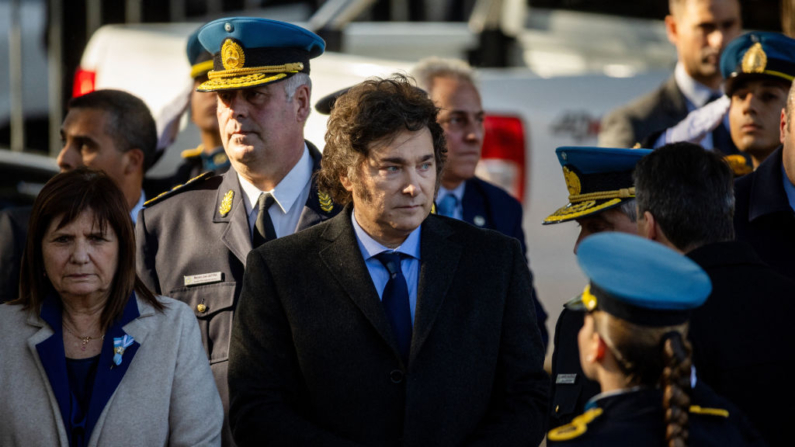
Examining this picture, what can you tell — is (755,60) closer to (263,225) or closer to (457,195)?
(457,195)

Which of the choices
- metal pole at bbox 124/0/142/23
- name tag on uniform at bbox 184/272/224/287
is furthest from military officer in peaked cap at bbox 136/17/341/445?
metal pole at bbox 124/0/142/23

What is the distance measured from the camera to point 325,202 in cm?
→ 405

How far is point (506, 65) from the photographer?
23.4ft

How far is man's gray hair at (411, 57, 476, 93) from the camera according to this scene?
5.34 m

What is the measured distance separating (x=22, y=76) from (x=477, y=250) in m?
8.33

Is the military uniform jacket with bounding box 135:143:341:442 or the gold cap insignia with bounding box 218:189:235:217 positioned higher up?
the gold cap insignia with bounding box 218:189:235:217

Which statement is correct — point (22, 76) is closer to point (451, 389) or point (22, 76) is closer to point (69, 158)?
point (69, 158)

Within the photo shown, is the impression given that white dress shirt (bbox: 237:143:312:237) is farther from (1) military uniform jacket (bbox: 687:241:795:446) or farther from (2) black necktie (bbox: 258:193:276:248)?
(1) military uniform jacket (bbox: 687:241:795:446)

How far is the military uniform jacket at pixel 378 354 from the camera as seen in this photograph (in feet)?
11.0

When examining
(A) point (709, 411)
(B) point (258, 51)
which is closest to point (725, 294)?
(A) point (709, 411)

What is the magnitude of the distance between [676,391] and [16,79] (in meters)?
9.15

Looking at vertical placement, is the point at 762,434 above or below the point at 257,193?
below

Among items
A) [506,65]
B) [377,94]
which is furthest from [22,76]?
[377,94]

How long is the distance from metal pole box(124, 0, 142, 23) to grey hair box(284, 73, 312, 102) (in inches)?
272
